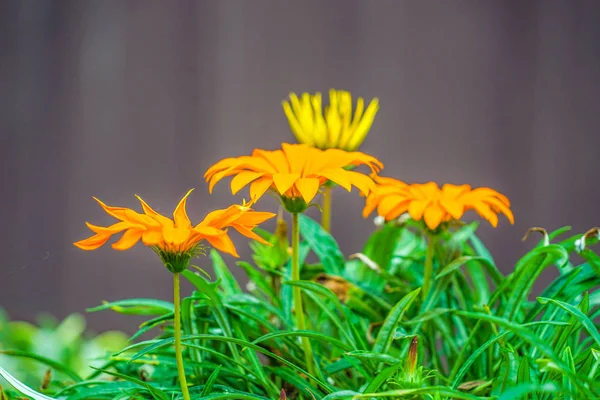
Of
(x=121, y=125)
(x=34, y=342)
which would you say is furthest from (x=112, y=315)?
(x=34, y=342)

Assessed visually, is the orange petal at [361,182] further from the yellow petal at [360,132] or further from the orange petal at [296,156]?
the yellow petal at [360,132]

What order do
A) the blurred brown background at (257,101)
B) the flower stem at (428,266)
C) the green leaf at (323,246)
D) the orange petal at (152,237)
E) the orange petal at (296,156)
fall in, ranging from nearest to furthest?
the orange petal at (152,237), the orange petal at (296,156), the flower stem at (428,266), the green leaf at (323,246), the blurred brown background at (257,101)

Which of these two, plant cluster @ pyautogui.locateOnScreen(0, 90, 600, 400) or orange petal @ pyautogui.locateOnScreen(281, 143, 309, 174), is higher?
orange petal @ pyautogui.locateOnScreen(281, 143, 309, 174)

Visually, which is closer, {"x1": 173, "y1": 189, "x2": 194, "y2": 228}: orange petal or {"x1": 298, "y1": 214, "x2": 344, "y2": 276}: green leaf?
{"x1": 173, "y1": 189, "x2": 194, "y2": 228}: orange petal

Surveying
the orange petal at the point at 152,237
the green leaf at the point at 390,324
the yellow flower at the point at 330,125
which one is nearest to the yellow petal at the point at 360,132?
the yellow flower at the point at 330,125

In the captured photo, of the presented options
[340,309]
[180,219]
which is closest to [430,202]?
[340,309]

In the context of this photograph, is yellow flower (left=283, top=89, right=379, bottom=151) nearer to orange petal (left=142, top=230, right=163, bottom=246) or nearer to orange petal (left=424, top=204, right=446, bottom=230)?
orange petal (left=424, top=204, right=446, bottom=230)

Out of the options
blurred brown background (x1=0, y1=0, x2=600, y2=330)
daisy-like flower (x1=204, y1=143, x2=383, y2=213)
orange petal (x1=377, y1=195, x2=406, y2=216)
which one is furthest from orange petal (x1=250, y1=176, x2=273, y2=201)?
blurred brown background (x1=0, y1=0, x2=600, y2=330)

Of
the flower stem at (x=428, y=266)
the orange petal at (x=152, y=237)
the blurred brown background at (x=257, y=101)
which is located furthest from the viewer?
the blurred brown background at (x=257, y=101)

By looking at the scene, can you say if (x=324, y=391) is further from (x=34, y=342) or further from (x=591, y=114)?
(x=591, y=114)
